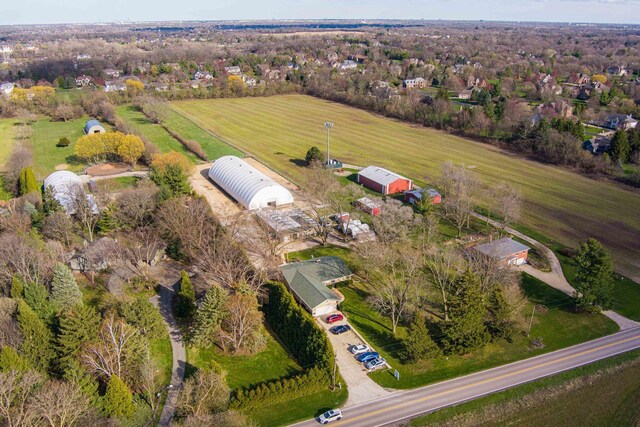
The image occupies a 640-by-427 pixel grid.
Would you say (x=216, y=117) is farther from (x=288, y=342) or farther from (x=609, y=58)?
(x=609, y=58)

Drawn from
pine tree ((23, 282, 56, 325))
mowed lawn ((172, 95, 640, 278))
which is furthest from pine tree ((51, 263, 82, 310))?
mowed lawn ((172, 95, 640, 278))

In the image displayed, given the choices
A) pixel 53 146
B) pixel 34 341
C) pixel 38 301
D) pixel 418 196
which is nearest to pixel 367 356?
pixel 34 341

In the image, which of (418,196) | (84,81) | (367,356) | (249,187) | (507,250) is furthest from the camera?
(84,81)

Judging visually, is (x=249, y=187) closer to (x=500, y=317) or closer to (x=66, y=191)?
(x=66, y=191)

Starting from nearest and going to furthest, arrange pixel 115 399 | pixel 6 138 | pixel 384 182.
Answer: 1. pixel 115 399
2. pixel 384 182
3. pixel 6 138

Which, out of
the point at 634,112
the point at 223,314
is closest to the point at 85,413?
the point at 223,314

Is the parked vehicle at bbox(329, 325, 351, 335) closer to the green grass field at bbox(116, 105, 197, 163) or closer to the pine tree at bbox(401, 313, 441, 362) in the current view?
the pine tree at bbox(401, 313, 441, 362)

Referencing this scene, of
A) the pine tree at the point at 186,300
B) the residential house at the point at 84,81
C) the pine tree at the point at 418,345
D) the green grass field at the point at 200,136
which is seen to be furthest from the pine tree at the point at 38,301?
the residential house at the point at 84,81

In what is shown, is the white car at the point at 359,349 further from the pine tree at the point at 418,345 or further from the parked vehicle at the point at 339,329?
the pine tree at the point at 418,345
